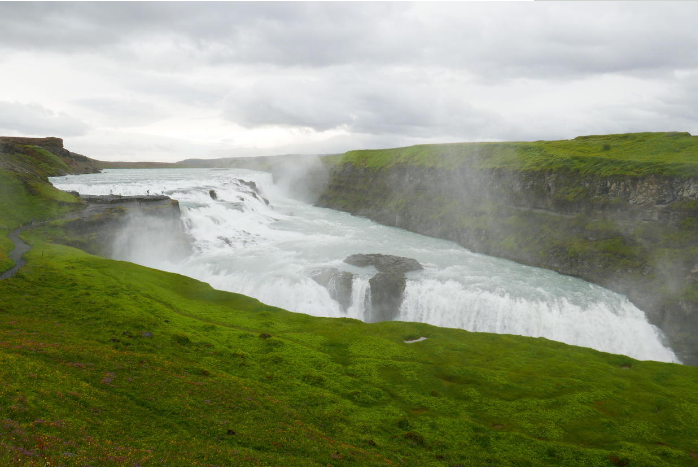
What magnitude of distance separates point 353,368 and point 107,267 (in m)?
29.5

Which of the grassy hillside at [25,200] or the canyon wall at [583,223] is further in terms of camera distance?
A: the grassy hillside at [25,200]

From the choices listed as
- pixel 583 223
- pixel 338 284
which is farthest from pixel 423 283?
pixel 583 223

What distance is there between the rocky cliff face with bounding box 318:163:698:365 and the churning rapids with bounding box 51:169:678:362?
332 cm

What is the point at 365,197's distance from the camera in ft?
396

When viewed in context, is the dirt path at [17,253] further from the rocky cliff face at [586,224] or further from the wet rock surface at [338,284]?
the rocky cliff face at [586,224]

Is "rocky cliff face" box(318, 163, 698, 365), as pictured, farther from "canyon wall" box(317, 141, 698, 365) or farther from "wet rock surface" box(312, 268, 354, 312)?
"wet rock surface" box(312, 268, 354, 312)

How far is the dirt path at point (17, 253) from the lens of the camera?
3488 cm

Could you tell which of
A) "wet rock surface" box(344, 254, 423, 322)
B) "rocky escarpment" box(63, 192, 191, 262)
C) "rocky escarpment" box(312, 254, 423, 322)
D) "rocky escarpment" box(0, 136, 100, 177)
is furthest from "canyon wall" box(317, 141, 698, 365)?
"rocky escarpment" box(0, 136, 100, 177)

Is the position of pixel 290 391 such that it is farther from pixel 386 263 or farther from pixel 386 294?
pixel 386 263

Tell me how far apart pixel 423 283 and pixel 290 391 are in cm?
3140

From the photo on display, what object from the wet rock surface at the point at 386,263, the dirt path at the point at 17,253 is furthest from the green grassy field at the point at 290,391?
the wet rock surface at the point at 386,263

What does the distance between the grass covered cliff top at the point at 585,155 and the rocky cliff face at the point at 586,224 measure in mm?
2162

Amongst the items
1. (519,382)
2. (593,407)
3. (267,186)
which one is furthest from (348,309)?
(267,186)

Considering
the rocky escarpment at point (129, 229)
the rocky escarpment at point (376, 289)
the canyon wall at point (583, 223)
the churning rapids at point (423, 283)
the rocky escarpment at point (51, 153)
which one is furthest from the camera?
the rocky escarpment at point (51, 153)
